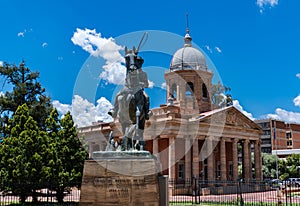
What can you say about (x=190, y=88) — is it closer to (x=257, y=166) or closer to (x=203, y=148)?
(x=203, y=148)

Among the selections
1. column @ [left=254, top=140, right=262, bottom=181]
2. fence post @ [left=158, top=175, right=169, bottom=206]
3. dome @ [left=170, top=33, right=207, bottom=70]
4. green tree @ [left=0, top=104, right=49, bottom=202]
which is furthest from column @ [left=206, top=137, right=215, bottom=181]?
fence post @ [left=158, top=175, right=169, bottom=206]

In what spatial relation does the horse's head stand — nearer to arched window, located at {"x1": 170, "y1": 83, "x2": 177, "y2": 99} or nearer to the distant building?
Result: arched window, located at {"x1": 170, "y1": 83, "x2": 177, "y2": 99}

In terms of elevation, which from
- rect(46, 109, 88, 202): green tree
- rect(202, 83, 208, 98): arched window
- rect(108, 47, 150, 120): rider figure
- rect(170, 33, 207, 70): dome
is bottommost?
rect(46, 109, 88, 202): green tree

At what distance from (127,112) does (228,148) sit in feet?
141

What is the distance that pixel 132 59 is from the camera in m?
13.6

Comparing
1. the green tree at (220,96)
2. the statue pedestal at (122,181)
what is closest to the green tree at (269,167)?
the green tree at (220,96)

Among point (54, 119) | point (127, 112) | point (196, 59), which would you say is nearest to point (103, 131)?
point (196, 59)

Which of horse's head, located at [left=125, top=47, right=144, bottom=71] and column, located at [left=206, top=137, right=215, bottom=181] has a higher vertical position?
horse's head, located at [left=125, top=47, right=144, bottom=71]

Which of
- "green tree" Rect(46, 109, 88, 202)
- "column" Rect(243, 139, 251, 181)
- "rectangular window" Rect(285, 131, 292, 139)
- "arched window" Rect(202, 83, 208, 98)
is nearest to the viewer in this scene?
"green tree" Rect(46, 109, 88, 202)

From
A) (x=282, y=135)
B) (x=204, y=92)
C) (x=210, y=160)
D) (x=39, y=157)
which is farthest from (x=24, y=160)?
(x=282, y=135)

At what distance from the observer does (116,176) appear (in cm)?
1208

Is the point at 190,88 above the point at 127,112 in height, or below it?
above

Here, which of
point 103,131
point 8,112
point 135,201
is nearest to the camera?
point 135,201

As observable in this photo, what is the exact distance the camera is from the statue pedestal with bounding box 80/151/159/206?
39.0 feet
